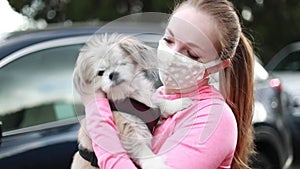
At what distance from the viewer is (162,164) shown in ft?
5.36

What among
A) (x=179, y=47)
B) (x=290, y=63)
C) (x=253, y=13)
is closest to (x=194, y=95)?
(x=179, y=47)

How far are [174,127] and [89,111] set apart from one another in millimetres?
224

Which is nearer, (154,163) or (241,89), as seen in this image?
(154,163)

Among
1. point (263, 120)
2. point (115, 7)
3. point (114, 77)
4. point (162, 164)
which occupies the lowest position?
point (115, 7)

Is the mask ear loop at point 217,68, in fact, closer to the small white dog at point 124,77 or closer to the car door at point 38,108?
the small white dog at point 124,77

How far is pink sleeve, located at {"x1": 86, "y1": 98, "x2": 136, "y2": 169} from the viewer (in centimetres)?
165

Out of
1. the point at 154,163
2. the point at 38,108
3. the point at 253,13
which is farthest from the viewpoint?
the point at 253,13

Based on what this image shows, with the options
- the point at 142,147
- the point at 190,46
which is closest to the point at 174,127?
the point at 142,147

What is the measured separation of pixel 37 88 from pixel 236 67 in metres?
2.32

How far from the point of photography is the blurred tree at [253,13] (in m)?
17.1

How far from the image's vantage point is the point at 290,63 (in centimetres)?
1017

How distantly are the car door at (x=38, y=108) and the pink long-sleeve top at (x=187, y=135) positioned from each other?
2048 millimetres

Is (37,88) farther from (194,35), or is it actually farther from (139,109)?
(194,35)

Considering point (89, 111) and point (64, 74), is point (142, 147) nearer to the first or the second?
point (89, 111)
